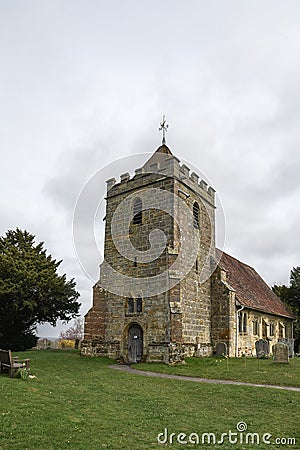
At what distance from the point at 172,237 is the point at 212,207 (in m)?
6.73

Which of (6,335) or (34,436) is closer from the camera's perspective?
(34,436)

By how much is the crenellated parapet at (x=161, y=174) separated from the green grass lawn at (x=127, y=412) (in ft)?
41.6

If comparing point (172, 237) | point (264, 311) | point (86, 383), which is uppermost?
point (172, 237)

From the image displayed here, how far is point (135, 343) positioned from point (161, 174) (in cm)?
993

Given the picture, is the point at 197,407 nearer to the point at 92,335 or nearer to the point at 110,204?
the point at 92,335

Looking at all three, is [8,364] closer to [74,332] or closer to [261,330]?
[261,330]

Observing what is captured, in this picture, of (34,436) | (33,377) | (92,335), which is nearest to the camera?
(34,436)

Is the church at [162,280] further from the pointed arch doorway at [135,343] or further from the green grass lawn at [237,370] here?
the green grass lawn at [237,370]

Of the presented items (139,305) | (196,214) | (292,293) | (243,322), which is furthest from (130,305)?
(292,293)

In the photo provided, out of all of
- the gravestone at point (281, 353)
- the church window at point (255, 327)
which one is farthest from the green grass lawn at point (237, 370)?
the church window at point (255, 327)

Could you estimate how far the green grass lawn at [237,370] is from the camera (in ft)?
48.4

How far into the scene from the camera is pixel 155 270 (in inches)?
864

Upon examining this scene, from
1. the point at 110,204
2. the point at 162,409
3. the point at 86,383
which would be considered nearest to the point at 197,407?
the point at 162,409

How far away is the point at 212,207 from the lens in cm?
2755
